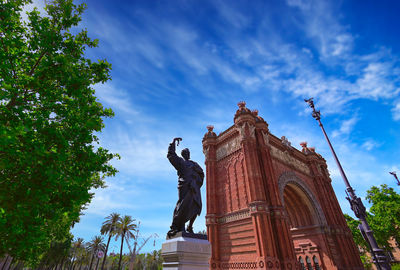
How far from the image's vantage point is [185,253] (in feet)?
15.5

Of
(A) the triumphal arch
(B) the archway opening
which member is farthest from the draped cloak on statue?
(B) the archway opening

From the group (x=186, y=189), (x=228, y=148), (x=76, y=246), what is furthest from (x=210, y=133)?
(x=76, y=246)

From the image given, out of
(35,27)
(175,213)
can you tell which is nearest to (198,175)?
(175,213)

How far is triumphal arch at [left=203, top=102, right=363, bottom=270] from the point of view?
53.8ft

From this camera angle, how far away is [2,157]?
18.1 ft

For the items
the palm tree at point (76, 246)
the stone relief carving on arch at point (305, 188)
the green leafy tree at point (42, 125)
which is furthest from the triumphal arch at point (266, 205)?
the palm tree at point (76, 246)

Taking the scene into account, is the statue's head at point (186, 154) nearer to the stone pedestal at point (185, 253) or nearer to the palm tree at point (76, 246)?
the stone pedestal at point (185, 253)

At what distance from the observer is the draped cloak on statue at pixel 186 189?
5.50m

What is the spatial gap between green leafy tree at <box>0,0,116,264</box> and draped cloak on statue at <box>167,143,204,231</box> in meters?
2.99

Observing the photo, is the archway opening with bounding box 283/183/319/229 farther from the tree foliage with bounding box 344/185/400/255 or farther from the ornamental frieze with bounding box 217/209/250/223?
the tree foliage with bounding box 344/185/400/255

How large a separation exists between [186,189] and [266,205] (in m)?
13.5

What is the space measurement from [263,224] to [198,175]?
498 inches

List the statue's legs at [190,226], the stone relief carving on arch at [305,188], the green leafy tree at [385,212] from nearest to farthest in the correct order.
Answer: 1. the statue's legs at [190,226]
2. the stone relief carving on arch at [305,188]
3. the green leafy tree at [385,212]

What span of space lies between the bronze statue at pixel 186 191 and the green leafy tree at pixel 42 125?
299cm
